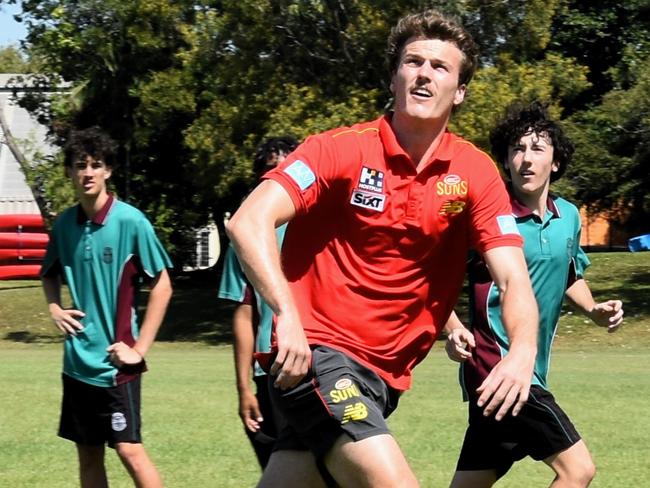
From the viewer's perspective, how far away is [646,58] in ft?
102

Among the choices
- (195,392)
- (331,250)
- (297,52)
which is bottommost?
(195,392)

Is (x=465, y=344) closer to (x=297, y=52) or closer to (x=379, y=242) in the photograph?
(x=379, y=242)

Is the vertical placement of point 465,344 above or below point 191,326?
above

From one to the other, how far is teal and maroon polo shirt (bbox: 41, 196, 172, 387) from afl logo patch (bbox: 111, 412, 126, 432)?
0.16 meters

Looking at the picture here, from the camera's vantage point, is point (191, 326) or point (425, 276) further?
point (191, 326)

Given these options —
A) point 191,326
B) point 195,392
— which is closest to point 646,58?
point 191,326

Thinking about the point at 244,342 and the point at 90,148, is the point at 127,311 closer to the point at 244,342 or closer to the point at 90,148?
the point at 244,342

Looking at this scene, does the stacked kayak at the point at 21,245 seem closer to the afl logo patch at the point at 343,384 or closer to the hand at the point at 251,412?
the hand at the point at 251,412

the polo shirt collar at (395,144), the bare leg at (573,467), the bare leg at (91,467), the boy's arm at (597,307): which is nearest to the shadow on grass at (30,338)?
the bare leg at (91,467)

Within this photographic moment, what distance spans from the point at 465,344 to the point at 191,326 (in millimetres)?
25346

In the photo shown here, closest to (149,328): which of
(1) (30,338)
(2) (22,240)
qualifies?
(1) (30,338)

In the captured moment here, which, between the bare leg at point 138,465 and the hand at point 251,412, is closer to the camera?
the hand at point 251,412

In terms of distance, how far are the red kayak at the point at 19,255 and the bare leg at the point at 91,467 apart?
33.5 m

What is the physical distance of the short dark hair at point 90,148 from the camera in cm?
645
